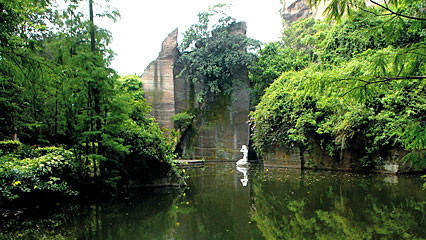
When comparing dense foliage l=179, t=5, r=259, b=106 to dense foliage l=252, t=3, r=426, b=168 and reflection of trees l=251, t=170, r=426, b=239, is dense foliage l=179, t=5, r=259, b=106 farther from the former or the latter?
reflection of trees l=251, t=170, r=426, b=239

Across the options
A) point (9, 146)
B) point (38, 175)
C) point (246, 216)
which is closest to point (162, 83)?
point (9, 146)

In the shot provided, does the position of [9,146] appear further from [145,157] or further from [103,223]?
[103,223]

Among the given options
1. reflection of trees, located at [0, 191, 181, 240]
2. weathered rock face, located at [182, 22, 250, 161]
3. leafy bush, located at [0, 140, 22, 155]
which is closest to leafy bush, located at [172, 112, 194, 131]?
weathered rock face, located at [182, 22, 250, 161]

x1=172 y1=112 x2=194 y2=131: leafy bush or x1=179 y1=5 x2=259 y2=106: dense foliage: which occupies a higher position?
x1=179 y1=5 x2=259 y2=106: dense foliage

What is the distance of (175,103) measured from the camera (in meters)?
21.3

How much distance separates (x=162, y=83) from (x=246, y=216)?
666 inches

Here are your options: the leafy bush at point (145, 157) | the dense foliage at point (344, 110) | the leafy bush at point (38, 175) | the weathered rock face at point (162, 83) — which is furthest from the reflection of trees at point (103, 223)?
the weathered rock face at point (162, 83)

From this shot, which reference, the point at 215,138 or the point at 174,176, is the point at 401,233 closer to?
the point at 174,176

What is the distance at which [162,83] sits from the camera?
835 inches

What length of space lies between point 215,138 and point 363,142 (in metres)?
10.9

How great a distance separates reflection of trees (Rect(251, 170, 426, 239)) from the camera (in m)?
4.44

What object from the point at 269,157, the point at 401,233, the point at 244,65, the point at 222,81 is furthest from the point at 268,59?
the point at 401,233

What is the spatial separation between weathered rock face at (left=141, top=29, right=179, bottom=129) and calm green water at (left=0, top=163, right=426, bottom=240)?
1319cm

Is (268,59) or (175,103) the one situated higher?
(268,59)
